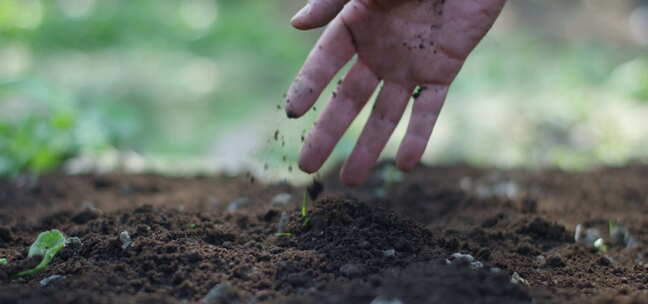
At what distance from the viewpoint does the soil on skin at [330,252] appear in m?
1.63

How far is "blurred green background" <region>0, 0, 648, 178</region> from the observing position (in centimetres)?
405

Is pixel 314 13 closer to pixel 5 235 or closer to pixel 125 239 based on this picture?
pixel 125 239

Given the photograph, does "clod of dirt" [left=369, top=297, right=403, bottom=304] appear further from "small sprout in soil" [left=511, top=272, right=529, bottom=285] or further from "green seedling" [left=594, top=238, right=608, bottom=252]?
"green seedling" [left=594, top=238, right=608, bottom=252]

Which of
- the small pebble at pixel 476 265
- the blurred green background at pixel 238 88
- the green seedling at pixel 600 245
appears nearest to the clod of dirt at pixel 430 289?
the small pebble at pixel 476 265

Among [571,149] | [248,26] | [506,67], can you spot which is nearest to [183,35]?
[248,26]

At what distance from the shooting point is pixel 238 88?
7.28 meters

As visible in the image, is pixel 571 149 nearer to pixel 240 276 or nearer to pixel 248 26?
pixel 240 276

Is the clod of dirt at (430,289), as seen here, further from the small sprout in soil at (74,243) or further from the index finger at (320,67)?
the small sprout in soil at (74,243)

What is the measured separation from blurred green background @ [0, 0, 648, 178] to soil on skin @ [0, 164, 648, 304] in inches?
46.0

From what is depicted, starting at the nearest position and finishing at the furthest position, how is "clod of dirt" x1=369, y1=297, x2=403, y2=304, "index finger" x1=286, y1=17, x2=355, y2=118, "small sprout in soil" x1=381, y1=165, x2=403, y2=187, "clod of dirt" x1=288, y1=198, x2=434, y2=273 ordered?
"clod of dirt" x1=369, y1=297, x2=403, y2=304 < "clod of dirt" x1=288, y1=198, x2=434, y2=273 < "index finger" x1=286, y1=17, x2=355, y2=118 < "small sprout in soil" x1=381, y1=165, x2=403, y2=187

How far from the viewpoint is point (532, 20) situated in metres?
9.89

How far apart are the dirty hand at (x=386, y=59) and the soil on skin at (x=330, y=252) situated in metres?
0.21

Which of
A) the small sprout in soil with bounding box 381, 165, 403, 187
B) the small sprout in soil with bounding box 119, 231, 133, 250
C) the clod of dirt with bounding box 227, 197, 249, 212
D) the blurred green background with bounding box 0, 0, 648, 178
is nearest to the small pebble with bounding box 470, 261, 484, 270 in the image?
the small sprout in soil with bounding box 119, 231, 133, 250

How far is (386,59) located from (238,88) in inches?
207
